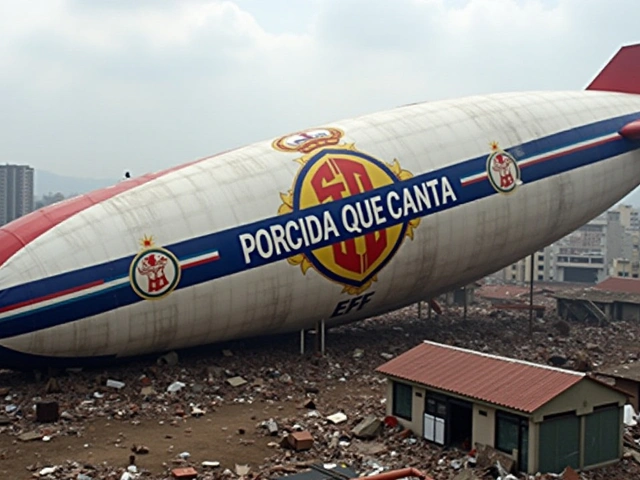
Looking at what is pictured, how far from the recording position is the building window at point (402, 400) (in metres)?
18.1

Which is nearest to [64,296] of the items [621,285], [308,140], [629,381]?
[308,140]

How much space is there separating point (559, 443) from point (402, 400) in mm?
4115

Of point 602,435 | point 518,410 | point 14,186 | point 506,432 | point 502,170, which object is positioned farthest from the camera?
point 14,186

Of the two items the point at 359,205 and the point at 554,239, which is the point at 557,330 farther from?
the point at 359,205

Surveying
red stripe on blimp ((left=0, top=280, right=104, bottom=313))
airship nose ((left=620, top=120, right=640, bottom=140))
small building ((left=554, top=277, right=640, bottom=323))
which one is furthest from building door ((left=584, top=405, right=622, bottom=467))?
small building ((left=554, top=277, right=640, bottom=323))

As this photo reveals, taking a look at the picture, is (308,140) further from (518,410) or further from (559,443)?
(559,443)

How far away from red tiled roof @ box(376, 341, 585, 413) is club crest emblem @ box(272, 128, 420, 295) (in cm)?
573

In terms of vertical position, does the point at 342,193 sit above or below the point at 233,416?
above

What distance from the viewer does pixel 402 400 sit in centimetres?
1833

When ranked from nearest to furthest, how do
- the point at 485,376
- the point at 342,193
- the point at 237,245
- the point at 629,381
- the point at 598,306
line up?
1. the point at 485,376
2. the point at 629,381
3. the point at 237,245
4. the point at 342,193
5. the point at 598,306

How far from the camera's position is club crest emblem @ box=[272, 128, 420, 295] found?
956 inches

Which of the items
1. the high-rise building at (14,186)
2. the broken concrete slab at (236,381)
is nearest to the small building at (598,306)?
the broken concrete slab at (236,381)

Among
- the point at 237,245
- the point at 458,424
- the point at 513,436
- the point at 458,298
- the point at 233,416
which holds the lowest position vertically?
the point at 458,298

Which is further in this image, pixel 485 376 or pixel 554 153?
pixel 554 153
